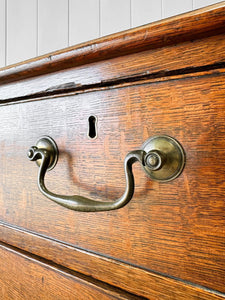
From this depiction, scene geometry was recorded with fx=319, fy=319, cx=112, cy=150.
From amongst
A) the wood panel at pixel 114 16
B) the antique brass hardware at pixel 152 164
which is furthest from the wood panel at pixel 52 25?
the antique brass hardware at pixel 152 164

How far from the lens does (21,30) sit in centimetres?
124

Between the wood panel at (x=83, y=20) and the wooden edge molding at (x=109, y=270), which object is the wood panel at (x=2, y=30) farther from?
the wooden edge molding at (x=109, y=270)

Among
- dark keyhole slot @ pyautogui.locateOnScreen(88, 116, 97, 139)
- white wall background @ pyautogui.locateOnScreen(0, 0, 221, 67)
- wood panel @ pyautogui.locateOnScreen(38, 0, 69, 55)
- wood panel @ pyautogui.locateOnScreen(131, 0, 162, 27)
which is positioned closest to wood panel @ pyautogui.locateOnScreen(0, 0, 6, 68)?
white wall background @ pyautogui.locateOnScreen(0, 0, 221, 67)

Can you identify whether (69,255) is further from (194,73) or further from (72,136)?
(194,73)

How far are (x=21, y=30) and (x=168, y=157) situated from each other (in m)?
1.14

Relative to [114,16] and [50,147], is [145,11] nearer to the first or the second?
[114,16]

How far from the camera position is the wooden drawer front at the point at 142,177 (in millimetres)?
265

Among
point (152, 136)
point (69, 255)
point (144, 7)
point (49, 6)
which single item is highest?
point (49, 6)

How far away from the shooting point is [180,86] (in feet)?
0.92

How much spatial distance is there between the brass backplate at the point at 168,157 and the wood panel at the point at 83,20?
784 mm

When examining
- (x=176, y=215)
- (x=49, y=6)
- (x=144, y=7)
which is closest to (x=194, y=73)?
(x=176, y=215)

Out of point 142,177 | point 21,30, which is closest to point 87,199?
point 142,177

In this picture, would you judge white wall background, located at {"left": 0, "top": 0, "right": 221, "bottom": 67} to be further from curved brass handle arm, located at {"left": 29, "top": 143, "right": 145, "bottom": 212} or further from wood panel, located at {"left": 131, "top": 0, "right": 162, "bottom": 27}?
curved brass handle arm, located at {"left": 29, "top": 143, "right": 145, "bottom": 212}

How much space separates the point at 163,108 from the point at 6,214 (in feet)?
0.97
